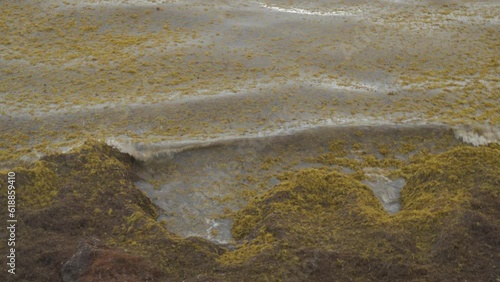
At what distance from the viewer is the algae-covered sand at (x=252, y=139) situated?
14047 millimetres

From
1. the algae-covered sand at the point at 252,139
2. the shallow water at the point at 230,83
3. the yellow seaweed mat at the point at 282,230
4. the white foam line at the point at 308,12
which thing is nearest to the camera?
the yellow seaweed mat at the point at 282,230

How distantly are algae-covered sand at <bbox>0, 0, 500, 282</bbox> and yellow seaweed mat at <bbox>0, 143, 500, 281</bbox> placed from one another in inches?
2.0

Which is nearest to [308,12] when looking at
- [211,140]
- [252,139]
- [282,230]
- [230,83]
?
[230,83]

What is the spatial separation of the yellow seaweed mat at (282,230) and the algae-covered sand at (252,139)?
5 centimetres

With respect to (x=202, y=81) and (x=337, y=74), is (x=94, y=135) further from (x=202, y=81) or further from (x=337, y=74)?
(x=337, y=74)

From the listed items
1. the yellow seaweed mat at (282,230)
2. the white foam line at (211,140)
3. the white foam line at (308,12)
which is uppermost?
the white foam line at (308,12)

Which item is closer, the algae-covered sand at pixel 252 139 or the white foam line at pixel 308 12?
the algae-covered sand at pixel 252 139

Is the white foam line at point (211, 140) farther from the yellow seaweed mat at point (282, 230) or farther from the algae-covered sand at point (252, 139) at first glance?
the yellow seaweed mat at point (282, 230)

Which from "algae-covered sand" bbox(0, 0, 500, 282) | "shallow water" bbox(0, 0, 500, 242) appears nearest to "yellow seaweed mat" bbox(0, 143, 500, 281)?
"algae-covered sand" bbox(0, 0, 500, 282)

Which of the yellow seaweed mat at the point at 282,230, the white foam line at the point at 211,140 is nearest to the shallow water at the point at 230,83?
the white foam line at the point at 211,140

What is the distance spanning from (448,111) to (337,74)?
15.1 ft

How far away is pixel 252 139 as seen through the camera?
19.8 metres

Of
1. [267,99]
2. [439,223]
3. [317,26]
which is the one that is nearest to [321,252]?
[439,223]

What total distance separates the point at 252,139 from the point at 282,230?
5596 millimetres
